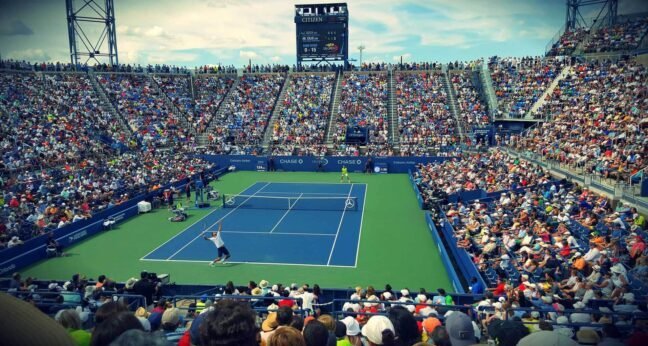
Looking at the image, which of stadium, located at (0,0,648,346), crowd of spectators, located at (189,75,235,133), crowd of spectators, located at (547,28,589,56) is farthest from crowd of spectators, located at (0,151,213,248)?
crowd of spectators, located at (547,28,589,56)

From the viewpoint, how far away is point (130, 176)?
95.3ft

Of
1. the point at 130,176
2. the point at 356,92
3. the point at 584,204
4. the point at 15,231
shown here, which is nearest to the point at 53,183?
the point at 130,176

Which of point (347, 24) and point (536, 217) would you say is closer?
point (536, 217)

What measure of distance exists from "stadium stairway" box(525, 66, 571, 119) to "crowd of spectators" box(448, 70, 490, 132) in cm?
420

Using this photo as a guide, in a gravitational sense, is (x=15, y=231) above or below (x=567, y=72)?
below

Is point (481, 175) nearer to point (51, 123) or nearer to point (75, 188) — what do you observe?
point (75, 188)

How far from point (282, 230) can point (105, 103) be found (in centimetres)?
2978

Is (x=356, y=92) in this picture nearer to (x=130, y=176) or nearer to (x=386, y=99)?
(x=386, y=99)

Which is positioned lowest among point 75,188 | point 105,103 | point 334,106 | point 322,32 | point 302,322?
point 75,188

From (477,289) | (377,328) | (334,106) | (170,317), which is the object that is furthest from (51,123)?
(377,328)

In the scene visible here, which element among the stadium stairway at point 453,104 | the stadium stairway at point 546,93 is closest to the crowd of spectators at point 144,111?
the stadium stairway at point 453,104

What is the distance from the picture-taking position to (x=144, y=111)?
45.0 m

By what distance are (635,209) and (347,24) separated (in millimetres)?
39788

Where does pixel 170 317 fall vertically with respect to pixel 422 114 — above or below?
below
